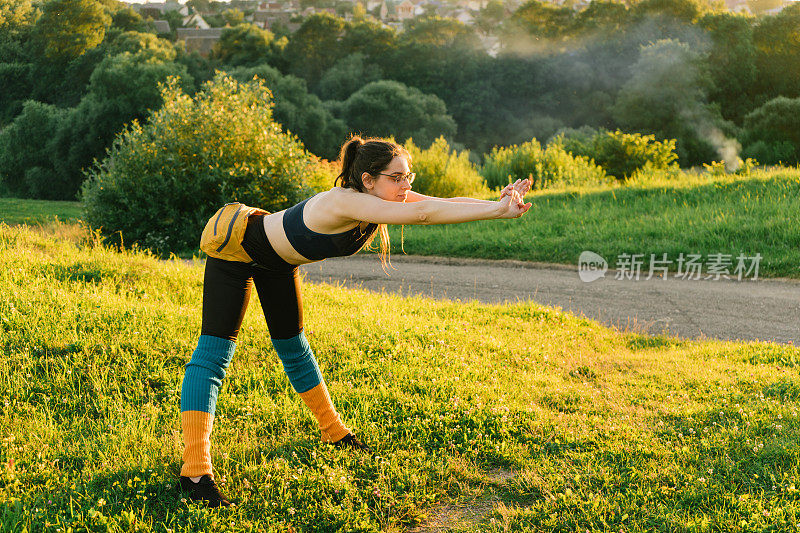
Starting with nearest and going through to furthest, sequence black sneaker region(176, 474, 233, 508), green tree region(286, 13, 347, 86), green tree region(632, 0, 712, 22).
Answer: black sneaker region(176, 474, 233, 508) < green tree region(632, 0, 712, 22) < green tree region(286, 13, 347, 86)

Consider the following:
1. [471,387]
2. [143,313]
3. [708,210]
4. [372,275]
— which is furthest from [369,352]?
[708,210]

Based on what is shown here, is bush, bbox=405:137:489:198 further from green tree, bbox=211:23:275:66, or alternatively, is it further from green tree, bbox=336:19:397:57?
green tree, bbox=336:19:397:57

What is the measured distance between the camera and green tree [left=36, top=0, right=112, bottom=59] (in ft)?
172

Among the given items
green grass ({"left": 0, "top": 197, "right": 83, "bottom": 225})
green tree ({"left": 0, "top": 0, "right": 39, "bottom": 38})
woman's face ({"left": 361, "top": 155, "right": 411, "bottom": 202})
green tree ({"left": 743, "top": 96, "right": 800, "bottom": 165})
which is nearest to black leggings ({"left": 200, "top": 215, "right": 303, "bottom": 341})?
woman's face ({"left": 361, "top": 155, "right": 411, "bottom": 202})

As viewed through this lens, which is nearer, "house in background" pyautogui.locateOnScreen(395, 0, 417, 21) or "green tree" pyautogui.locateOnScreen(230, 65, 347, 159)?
"green tree" pyautogui.locateOnScreen(230, 65, 347, 159)

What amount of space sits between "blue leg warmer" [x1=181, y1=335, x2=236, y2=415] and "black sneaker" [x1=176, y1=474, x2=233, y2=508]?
394 mm

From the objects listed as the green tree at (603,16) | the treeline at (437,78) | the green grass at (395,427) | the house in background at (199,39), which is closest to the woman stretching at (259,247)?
the green grass at (395,427)

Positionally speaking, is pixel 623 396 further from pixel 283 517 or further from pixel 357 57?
pixel 357 57

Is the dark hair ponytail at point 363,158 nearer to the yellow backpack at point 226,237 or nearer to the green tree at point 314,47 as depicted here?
the yellow backpack at point 226,237

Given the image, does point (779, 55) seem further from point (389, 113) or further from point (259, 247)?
point (259, 247)

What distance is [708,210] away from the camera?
13500mm

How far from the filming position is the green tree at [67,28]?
5238cm

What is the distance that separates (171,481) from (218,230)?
57.6 inches

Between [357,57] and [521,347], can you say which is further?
[357,57]
